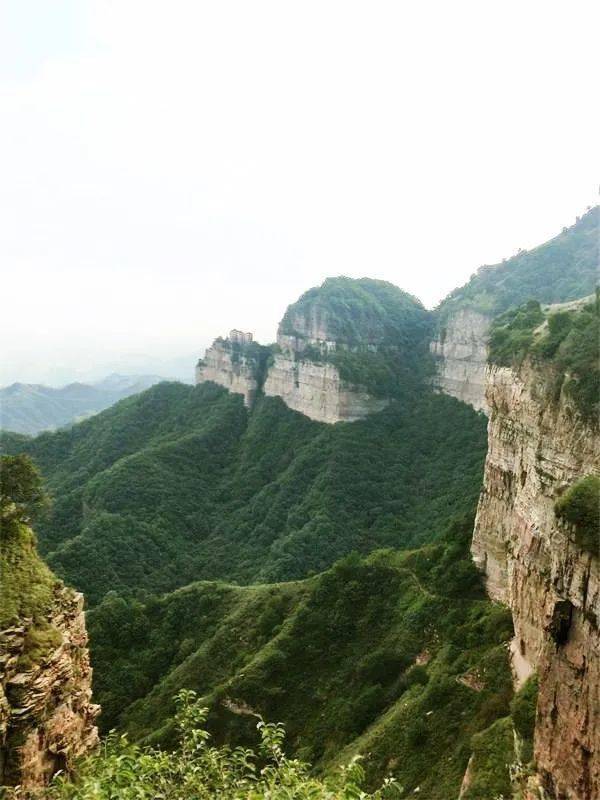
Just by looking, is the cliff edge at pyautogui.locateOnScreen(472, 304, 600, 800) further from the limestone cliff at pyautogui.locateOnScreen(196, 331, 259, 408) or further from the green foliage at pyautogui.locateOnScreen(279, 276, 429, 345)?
the limestone cliff at pyautogui.locateOnScreen(196, 331, 259, 408)

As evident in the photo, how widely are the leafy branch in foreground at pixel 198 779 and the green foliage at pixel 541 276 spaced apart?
Answer: 77.7 meters

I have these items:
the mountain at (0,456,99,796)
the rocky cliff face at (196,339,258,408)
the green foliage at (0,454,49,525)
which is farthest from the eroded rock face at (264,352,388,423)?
A: the mountain at (0,456,99,796)

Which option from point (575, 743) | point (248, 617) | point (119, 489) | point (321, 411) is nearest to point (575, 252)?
point (321, 411)

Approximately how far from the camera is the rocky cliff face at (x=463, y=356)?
7988 centimetres

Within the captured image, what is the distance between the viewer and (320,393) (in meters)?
85.5

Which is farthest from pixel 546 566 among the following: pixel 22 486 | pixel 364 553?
pixel 364 553

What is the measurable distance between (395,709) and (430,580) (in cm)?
900

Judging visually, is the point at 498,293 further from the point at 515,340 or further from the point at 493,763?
the point at 493,763

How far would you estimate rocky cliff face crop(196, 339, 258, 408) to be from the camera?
323 feet

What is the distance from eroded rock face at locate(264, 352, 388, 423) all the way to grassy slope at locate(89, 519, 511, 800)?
39671mm

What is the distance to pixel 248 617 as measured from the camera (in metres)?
42.8

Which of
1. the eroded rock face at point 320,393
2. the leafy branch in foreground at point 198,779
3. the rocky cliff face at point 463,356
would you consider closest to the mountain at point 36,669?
the leafy branch in foreground at point 198,779

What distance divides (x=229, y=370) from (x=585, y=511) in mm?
90488

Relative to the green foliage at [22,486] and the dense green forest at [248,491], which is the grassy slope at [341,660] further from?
the green foliage at [22,486]
